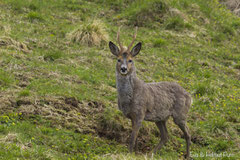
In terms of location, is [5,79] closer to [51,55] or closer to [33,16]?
[51,55]

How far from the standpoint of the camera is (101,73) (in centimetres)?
1157

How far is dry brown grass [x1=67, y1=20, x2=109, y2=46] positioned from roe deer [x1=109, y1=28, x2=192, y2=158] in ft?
18.5

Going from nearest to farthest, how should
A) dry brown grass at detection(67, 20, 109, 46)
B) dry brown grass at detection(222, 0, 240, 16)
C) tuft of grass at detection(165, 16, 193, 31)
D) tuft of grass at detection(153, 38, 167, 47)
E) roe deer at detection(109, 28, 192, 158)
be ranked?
roe deer at detection(109, 28, 192, 158) < dry brown grass at detection(67, 20, 109, 46) < tuft of grass at detection(153, 38, 167, 47) < tuft of grass at detection(165, 16, 193, 31) < dry brown grass at detection(222, 0, 240, 16)

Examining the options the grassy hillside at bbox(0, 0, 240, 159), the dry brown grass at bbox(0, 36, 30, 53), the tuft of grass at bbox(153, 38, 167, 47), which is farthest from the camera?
the tuft of grass at bbox(153, 38, 167, 47)

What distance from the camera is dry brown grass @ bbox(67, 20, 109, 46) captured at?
13.4m

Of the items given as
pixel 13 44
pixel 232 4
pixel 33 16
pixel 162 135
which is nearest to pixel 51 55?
pixel 13 44

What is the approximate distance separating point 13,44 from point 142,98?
591 cm

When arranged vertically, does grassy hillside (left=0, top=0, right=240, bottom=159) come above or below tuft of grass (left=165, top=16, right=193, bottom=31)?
below

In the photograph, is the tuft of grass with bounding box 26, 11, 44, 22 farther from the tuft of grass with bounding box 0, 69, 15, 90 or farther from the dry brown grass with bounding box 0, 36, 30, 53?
the tuft of grass with bounding box 0, 69, 15, 90

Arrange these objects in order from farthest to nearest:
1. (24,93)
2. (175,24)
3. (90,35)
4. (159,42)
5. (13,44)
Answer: (175,24) < (159,42) < (90,35) < (13,44) < (24,93)

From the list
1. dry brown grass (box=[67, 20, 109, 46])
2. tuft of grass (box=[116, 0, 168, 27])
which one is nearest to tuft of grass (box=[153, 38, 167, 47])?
tuft of grass (box=[116, 0, 168, 27])

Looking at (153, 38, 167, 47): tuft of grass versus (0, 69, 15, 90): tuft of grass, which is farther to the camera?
(153, 38, 167, 47): tuft of grass

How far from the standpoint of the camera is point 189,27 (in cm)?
1700

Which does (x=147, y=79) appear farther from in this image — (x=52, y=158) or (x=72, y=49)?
(x=52, y=158)
